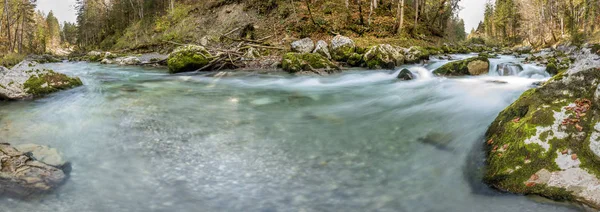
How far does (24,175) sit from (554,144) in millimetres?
5407

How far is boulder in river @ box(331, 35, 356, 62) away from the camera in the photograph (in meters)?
15.7

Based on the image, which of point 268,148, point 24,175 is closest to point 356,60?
point 268,148

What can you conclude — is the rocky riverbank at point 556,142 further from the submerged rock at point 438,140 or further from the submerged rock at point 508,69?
the submerged rock at point 508,69

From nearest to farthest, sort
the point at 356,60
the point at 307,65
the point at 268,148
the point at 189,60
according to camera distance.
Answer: the point at 268,148 < the point at 307,65 < the point at 189,60 < the point at 356,60

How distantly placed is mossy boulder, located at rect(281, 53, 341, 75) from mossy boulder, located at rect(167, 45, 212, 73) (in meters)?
3.24

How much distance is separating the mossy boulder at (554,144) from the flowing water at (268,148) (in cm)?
19

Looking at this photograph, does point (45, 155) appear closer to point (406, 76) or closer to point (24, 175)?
point (24, 175)

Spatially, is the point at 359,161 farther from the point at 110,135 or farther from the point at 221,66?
the point at 221,66

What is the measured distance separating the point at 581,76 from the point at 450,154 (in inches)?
67.1

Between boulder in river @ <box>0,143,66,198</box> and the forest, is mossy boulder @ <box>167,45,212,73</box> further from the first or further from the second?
boulder in river @ <box>0,143,66,198</box>

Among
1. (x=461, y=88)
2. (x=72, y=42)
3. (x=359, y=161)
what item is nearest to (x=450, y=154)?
(x=359, y=161)

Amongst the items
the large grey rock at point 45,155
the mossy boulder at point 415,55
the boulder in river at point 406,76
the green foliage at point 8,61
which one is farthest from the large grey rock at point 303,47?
the green foliage at point 8,61

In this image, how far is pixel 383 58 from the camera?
550 inches

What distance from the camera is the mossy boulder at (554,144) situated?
3.17 m
